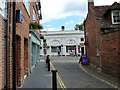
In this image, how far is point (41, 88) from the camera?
588 centimetres

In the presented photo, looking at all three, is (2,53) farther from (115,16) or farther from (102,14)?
(102,14)

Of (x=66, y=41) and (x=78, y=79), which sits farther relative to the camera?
(x=66, y=41)

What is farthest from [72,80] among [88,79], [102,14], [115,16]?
[102,14]

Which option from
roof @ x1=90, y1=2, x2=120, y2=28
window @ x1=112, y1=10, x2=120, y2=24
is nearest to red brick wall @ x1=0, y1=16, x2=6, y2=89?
roof @ x1=90, y1=2, x2=120, y2=28

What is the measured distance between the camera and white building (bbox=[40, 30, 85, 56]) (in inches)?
1448

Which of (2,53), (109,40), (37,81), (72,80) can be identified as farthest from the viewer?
(109,40)

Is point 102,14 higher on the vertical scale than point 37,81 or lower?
higher

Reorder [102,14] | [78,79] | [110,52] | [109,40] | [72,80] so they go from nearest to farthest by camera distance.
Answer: [72,80], [78,79], [110,52], [109,40], [102,14]

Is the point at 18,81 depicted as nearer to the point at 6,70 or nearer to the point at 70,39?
the point at 6,70

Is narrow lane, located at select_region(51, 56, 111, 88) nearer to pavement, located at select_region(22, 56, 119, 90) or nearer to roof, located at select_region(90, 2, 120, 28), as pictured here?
pavement, located at select_region(22, 56, 119, 90)

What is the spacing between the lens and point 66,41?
37.0 metres

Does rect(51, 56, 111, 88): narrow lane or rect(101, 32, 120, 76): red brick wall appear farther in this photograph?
rect(101, 32, 120, 76): red brick wall

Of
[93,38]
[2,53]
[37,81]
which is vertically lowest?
[37,81]

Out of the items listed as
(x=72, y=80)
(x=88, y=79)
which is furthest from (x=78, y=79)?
(x=88, y=79)
